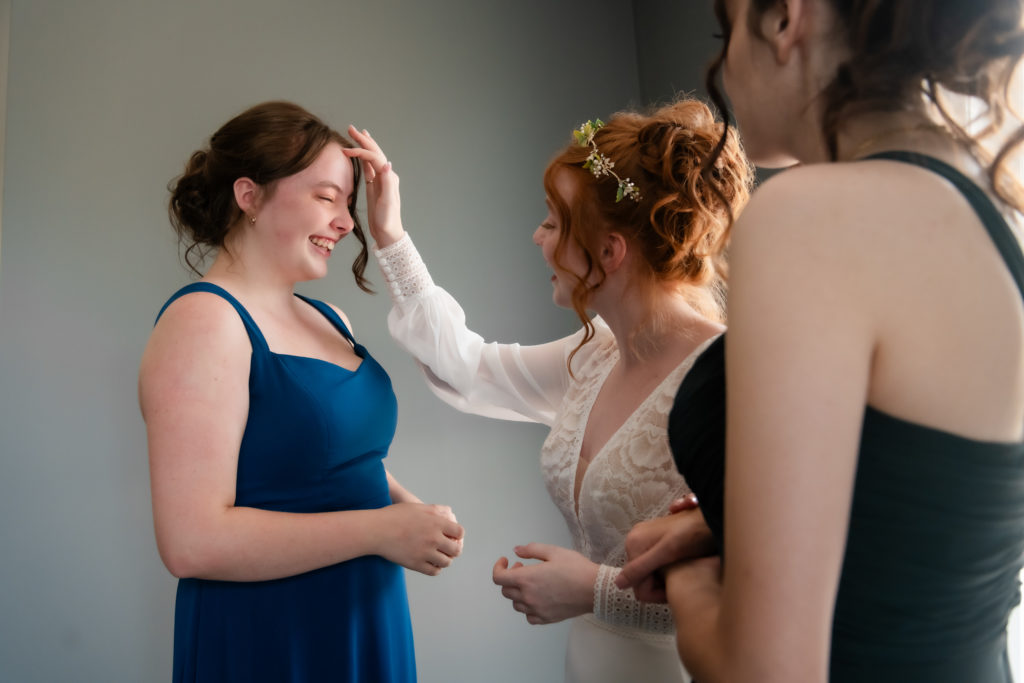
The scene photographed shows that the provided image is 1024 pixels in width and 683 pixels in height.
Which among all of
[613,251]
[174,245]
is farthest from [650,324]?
[174,245]

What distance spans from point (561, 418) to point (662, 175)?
0.49 meters

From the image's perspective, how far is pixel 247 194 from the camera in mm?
1463

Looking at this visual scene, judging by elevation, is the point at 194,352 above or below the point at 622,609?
above

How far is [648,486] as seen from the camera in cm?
122

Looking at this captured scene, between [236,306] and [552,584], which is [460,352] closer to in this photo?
[236,306]

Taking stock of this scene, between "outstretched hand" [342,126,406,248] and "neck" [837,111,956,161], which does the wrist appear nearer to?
"outstretched hand" [342,126,406,248]

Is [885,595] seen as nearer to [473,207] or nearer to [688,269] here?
[688,269]

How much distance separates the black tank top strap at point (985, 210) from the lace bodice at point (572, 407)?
69 cm

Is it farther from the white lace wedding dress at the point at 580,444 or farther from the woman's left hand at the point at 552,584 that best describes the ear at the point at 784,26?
the woman's left hand at the point at 552,584

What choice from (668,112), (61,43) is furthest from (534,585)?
(61,43)

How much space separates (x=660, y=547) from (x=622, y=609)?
0.44 meters

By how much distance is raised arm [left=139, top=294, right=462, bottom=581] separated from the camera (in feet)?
3.85

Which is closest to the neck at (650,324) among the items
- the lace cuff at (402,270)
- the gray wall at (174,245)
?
the lace cuff at (402,270)

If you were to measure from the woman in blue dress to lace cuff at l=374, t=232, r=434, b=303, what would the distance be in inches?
6.8
